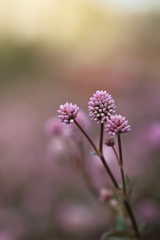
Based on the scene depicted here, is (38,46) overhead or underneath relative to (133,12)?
overhead

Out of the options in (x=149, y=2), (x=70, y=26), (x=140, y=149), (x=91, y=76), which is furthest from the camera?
(x=70, y=26)

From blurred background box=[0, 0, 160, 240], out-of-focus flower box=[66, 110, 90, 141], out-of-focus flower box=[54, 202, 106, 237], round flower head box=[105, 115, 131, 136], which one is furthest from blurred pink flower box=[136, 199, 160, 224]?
round flower head box=[105, 115, 131, 136]

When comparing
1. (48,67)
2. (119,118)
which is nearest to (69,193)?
(119,118)

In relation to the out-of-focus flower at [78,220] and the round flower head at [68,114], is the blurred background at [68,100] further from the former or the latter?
the round flower head at [68,114]

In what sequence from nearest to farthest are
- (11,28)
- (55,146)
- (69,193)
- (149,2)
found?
(55,146), (69,193), (149,2), (11,28)

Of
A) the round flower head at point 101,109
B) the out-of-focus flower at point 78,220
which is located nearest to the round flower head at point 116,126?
the round flower head at point 101,109

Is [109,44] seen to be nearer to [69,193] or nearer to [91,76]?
[91,76]
